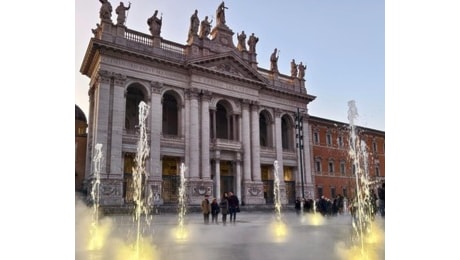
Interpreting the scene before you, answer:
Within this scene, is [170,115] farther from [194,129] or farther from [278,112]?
[278,112]

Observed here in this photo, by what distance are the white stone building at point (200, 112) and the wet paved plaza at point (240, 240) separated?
1.72 meters

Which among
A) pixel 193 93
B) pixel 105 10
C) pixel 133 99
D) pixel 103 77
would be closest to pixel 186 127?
pixel 193 93

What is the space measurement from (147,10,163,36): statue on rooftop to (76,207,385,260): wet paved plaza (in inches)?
159

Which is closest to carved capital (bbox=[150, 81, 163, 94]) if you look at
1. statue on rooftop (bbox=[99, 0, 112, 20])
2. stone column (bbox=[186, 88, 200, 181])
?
stone column (bbox=[186, 88, 200, 181])

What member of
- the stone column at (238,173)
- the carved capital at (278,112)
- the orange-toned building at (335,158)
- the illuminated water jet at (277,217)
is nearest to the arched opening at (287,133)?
the carved capital at (278,112)

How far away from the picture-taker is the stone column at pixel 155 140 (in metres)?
7.82

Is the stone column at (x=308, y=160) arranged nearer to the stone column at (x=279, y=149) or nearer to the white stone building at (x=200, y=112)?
the white stone building at (x=200, y=112)

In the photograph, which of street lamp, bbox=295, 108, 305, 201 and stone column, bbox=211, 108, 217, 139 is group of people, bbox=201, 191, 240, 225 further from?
stone column, bbox=211, 108, 217, 139

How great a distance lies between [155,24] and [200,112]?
10.7 ft

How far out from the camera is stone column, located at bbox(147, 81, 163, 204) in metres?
7.82
